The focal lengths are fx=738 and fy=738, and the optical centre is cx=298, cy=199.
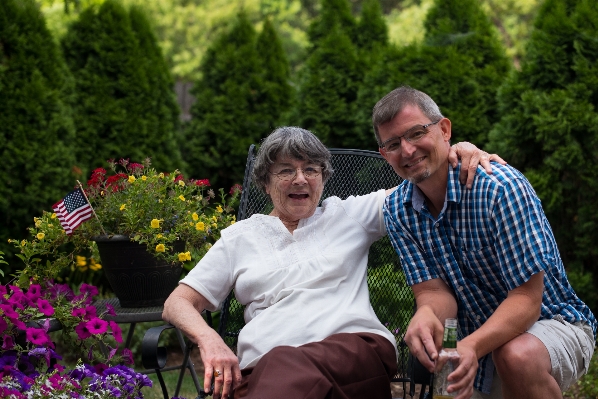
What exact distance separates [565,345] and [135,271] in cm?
197

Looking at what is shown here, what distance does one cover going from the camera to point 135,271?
3.48 metres

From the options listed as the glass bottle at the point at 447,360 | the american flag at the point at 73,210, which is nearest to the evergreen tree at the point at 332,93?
the american flag at the point at 73,210

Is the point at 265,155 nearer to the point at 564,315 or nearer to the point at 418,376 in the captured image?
the point at 418,376

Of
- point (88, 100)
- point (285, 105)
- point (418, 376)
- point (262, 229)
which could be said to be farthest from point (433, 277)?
point (285, 105)

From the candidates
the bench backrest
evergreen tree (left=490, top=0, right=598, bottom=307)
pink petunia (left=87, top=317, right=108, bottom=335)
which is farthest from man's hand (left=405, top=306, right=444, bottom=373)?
evergreen tree (left=490, top=0, right=598, bottom=307)

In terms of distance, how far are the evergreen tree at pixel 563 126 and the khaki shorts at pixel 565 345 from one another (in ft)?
7.50

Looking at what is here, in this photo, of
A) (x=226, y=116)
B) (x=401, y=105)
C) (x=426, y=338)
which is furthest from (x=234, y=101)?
(x=426, y=338)

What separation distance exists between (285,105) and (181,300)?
4912mm

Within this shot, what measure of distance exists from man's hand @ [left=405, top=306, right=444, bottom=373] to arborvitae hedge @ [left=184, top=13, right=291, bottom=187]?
475 centimetres

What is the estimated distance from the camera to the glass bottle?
2014 mm

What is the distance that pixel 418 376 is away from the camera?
Result: 244 centimetres

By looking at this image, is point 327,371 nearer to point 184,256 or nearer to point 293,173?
point 293,173

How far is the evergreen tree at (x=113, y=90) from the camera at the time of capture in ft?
20.1

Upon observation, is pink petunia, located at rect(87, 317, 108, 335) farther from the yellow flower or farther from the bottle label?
the bottle label
